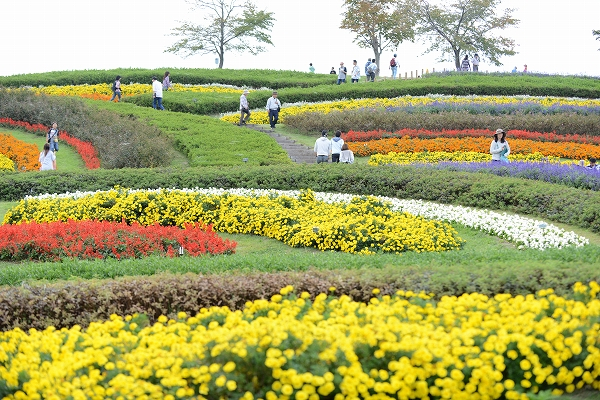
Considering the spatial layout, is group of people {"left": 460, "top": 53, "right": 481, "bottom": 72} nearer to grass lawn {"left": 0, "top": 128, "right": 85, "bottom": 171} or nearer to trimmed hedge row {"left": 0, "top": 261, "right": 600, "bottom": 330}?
grass lawn {"left": 0, "top": 128, "right": 85, "bottom": 171}

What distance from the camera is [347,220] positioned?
11.5 meters

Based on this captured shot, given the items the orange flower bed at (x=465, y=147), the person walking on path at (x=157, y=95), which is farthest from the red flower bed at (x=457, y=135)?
the person walking on path at (x=157, y=95)

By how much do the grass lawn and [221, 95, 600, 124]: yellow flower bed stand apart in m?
5.74

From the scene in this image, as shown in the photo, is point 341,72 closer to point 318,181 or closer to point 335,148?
point 335,148

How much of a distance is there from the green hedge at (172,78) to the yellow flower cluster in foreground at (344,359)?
2974 centimetres

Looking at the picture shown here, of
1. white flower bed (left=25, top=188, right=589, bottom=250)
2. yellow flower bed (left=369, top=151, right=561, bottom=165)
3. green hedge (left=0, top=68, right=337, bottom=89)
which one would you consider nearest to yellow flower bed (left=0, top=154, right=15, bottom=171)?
white flower bed (left=25, top=188, right=589, bottom=250)

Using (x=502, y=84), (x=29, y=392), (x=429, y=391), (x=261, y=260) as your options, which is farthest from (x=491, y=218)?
(x=502, y=84)

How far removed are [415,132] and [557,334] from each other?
1727cm

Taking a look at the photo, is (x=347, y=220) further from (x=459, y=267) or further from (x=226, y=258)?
(x=459, y=267)

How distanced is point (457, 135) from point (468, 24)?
2549 cm

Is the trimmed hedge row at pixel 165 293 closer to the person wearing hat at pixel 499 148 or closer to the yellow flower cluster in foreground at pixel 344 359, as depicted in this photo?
the yellow flower cluster in foreground at pixel 344 359

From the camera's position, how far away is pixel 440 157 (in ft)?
64.6

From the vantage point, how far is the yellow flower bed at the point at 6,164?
18.0 meters

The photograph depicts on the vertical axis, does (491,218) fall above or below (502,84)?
below
